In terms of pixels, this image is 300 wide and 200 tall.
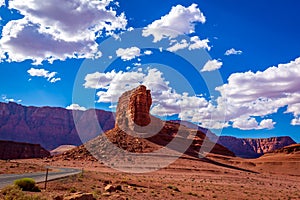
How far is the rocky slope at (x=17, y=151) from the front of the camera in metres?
102

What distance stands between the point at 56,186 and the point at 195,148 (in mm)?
80455

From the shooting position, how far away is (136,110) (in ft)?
306

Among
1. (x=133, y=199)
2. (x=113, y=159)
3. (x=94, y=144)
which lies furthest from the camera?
(x=94, y=144)

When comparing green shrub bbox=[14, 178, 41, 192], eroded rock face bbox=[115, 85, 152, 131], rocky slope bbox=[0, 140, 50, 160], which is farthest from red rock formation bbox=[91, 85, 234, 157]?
green shrub bbox=[14, 178, 41, 192]

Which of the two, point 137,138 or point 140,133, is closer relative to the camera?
point 137,138

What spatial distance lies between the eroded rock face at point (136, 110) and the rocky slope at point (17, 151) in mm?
34549

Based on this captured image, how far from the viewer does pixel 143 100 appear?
9500 cm

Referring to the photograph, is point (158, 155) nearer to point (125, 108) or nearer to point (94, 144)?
point (94, 144)

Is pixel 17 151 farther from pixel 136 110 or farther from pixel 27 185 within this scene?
pixel 27 185

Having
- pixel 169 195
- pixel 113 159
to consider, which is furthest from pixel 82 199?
pixel 113 159

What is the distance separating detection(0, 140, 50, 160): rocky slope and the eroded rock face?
34549 millimetres

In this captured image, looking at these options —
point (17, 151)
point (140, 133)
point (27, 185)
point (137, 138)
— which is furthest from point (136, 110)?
point (27, 185)

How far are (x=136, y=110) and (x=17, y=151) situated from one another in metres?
46.2

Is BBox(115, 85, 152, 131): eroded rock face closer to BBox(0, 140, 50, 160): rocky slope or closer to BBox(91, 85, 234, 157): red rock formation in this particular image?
BBox(91, 85, 234, 157): red rock formation
